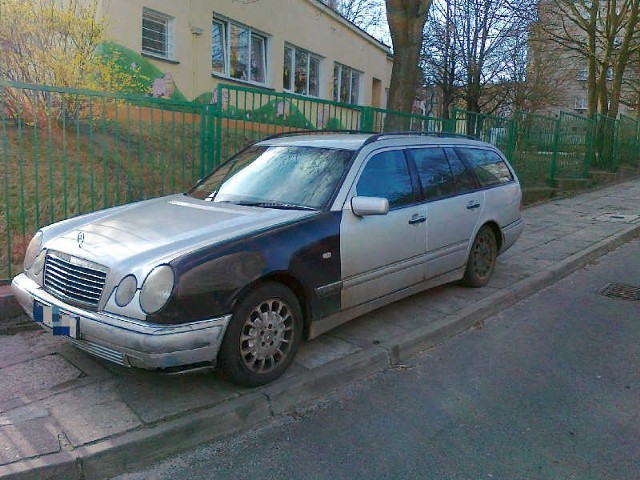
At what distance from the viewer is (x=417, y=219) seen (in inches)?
188

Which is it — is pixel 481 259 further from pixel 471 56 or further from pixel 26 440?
pixel 471 56

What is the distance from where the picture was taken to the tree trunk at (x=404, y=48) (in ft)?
29.6

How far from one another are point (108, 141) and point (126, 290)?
3.72 metres

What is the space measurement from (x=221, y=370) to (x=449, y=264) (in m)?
2.76

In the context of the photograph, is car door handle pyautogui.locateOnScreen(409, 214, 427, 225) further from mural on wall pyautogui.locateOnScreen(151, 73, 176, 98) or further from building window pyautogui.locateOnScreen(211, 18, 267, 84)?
building window pyautogui.locateOnScreen(211, 18, 267, 84)

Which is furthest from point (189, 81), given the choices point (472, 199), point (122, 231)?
point (122, 231)

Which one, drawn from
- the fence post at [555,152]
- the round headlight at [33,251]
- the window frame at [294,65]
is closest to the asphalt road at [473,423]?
the round headlight at [33,251]

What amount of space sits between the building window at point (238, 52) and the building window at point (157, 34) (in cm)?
126

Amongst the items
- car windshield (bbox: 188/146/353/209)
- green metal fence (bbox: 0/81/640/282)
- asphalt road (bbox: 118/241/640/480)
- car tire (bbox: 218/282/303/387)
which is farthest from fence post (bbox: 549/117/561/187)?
car tire (bbox: 218/282/303/387)

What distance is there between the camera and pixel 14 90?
5215 millimetres

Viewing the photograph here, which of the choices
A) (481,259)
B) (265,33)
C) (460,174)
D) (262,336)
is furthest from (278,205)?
(265,33)

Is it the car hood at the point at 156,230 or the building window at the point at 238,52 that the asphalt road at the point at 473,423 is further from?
the building window at the point at 238,52

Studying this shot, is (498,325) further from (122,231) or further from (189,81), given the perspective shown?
(189,81)

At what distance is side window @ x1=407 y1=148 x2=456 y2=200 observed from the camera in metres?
5.03
